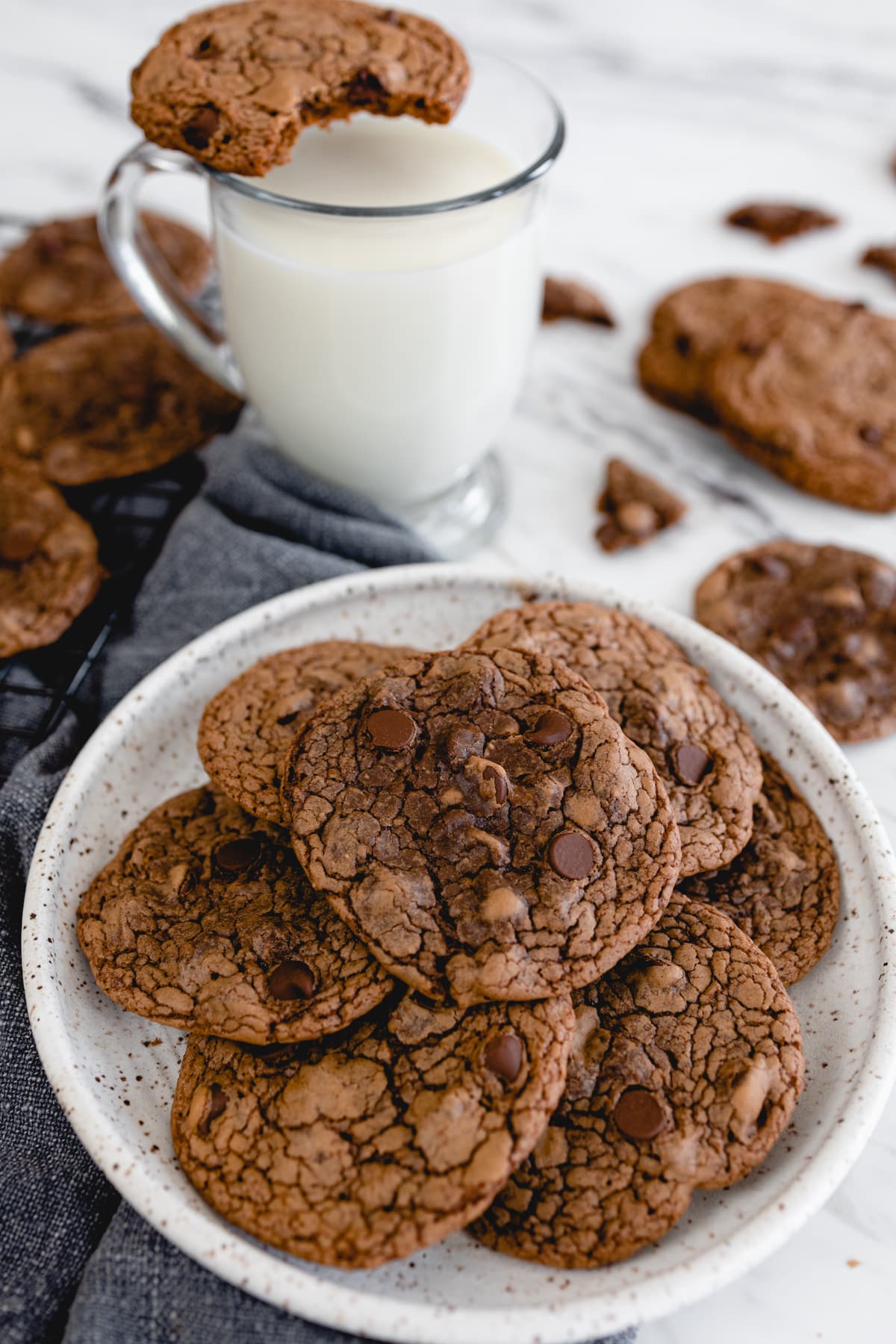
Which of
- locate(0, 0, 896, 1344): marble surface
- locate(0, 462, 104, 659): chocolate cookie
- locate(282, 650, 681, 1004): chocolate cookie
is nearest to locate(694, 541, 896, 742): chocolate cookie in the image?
locate(0, 0, 896, 1344): marble surface

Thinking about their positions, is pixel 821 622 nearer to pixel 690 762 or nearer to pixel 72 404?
pixel 690 762

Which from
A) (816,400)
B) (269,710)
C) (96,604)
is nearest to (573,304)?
(816,400)

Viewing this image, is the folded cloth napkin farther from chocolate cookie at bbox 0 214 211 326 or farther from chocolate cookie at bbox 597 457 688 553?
chocolate cookie at bbox 0 214 211 326

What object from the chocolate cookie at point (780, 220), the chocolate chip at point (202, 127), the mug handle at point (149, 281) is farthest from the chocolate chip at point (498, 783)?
the chocolate cookie at point (780, 220)

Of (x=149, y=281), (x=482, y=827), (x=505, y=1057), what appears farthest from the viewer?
(x=149, y=281)

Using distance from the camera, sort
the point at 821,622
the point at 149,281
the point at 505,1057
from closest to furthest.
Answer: the point at 505,1057 < the point at 821,622 < the point at 149,281
